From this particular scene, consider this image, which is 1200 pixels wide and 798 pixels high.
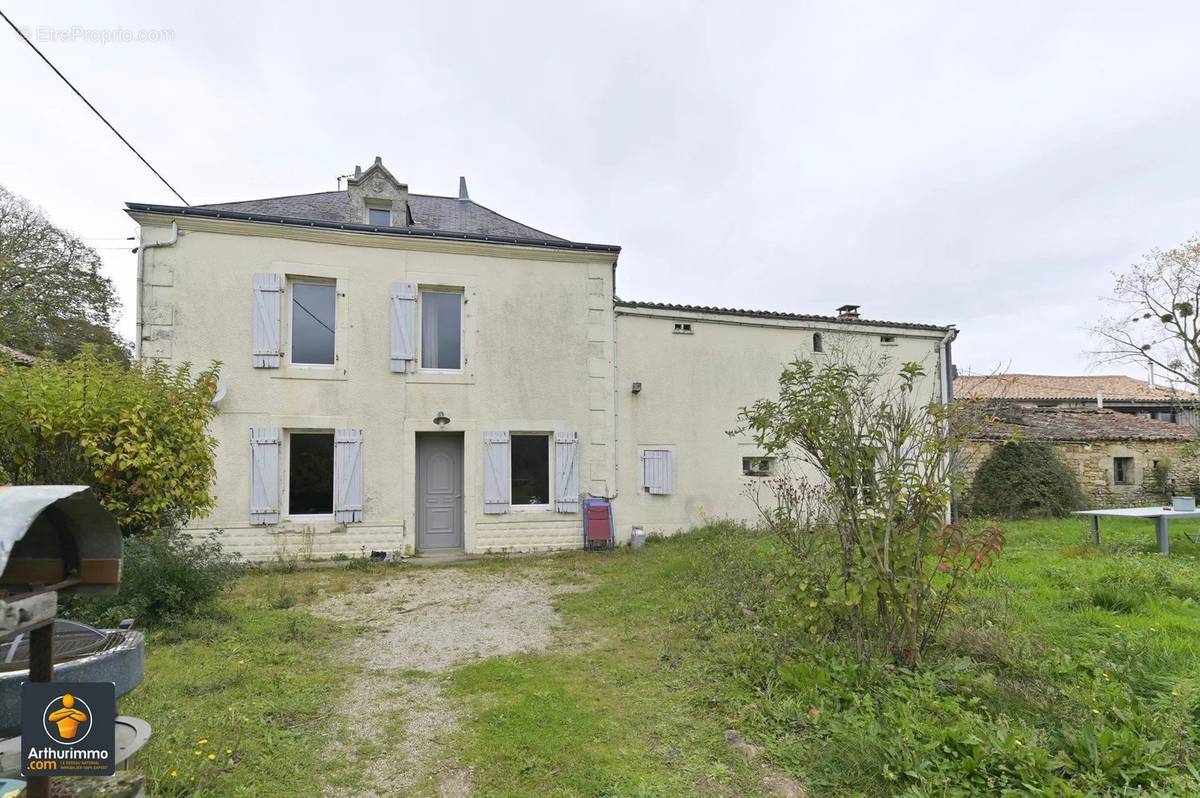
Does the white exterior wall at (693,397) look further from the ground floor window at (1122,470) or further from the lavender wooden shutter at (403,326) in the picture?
the ground floor window at (1122,470)

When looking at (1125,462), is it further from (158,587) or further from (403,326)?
(158,587)

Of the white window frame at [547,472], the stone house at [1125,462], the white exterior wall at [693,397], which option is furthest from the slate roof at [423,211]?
the stone house at [1125,462]

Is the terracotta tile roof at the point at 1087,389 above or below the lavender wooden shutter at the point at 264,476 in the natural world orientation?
above

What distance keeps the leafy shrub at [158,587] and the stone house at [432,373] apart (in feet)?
8.96

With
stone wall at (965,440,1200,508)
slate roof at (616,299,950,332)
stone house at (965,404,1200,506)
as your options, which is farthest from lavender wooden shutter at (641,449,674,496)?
stone wall at (965,440,1200,508)

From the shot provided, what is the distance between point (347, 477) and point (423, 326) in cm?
267

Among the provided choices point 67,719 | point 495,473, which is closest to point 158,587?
point 67,719

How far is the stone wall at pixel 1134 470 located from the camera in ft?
43.5

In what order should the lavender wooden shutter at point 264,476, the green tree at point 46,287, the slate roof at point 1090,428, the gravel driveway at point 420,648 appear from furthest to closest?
the green tree at point 46,287 < the slate roof at point 1090,428 < the lavender wooden shutter at point 264,476 < the gravel driveway at point 420,648

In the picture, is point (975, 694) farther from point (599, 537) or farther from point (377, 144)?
point (377, 144)

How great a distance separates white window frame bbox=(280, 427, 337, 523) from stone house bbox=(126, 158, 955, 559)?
4 centimetres

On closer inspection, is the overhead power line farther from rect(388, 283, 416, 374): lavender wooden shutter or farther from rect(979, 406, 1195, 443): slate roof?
rect(979, 406, 1195, 443): slate roof

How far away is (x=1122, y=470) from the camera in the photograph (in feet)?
44.6

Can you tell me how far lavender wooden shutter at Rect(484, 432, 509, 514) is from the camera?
877cm
